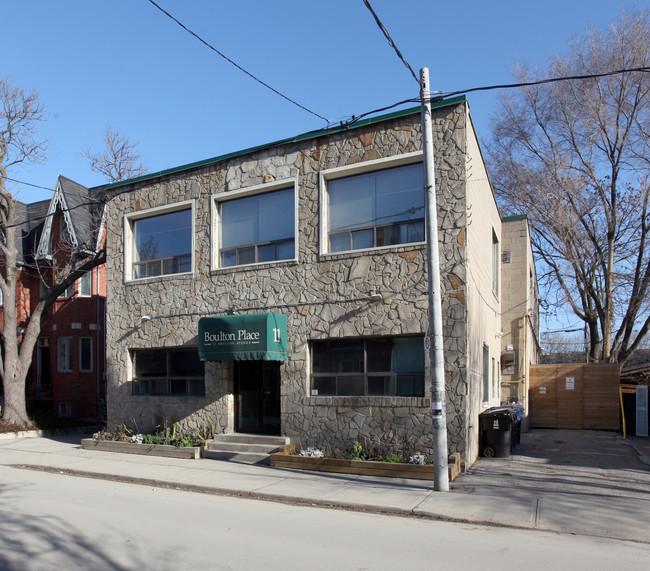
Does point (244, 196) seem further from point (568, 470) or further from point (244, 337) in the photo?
point (568, 470)

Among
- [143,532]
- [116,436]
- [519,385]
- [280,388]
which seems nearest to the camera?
[143,532]

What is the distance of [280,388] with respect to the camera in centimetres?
1341

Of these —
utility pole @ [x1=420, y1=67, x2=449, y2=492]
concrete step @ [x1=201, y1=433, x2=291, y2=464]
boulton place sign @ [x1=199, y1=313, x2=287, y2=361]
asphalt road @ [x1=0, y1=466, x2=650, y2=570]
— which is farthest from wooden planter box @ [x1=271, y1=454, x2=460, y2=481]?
asphalt road @ [x1=0, y1=466, x2=650, y2=570]

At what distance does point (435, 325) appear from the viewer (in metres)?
9.52

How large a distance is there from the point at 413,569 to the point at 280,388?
26.4ft

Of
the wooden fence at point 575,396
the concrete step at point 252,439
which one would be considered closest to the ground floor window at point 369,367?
the concrete step at point 252,439

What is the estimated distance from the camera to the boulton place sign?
12.4 m

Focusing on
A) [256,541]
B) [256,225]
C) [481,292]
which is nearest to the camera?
[256,541]

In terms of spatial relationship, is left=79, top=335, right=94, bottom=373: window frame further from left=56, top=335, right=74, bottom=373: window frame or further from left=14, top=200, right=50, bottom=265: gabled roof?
left=14, top=200, right=50, bottom=265: gabled roof

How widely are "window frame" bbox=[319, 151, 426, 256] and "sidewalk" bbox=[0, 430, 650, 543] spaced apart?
4816mm

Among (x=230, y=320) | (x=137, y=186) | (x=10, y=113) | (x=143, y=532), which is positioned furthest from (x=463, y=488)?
(x=10, y=113)

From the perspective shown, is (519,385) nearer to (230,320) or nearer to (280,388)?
(280,388)

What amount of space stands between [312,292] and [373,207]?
235cm

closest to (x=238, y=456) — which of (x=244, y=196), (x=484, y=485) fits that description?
(x=484, y=485)
